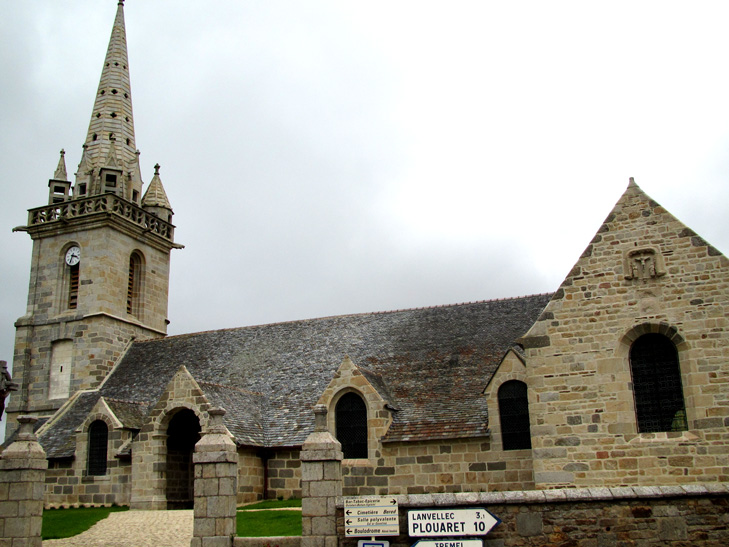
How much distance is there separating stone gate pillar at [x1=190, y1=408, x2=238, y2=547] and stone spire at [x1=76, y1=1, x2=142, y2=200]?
20.2 metres

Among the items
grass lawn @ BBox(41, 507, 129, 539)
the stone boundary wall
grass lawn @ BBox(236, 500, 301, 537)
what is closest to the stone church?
grass lawn @ BBox(41, 507, 129, 539)

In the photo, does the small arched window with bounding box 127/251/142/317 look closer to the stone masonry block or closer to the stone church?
the stone church

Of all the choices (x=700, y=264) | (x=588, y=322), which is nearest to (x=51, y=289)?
(x=588, y=322)

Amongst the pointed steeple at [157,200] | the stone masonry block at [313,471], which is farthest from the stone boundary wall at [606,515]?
the pointed steeple at [157,200]

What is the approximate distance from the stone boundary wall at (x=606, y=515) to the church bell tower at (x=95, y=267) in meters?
20.7

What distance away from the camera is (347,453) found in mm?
19234

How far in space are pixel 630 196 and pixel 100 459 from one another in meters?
17.0

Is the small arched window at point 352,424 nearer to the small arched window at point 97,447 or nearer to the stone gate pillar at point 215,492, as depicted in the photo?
the stone gate pillar at point 215,492

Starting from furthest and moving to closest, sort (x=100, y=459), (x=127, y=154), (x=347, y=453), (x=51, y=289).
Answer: (x=127, y=154) → (x=51, y=289) → (x=100, y=459) → (x=347, y=453)

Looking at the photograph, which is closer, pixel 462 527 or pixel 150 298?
pixel 462 527

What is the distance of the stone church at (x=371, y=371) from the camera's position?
13.9m

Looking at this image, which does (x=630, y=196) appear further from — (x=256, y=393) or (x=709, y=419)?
(x=256, y=393)

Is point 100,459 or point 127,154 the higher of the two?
point 127,154

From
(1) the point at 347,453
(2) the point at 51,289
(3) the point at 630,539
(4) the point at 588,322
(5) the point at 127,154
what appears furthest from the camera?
(5) the point at 127,154
